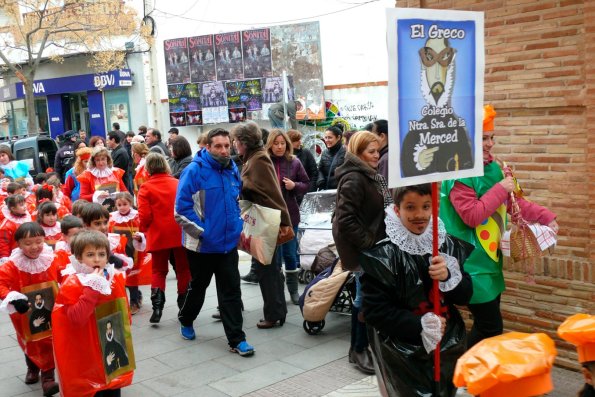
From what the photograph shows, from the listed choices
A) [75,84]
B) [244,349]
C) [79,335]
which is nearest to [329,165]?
[244,349]

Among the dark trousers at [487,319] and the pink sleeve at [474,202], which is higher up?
the pink sleeve at [474,202]

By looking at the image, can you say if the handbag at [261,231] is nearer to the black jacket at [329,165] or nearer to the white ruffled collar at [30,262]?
the white ruffled collar at [30,262]

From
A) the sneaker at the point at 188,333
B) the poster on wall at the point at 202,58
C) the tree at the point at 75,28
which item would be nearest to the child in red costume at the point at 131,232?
the sneaker at the point at 188,333

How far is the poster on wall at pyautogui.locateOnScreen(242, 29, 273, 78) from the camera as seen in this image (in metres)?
21.8

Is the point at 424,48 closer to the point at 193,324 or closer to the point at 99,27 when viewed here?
the point at 193,324

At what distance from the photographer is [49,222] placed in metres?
6.70

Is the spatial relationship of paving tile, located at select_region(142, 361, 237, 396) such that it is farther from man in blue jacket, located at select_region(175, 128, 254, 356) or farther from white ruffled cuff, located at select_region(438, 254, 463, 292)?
white ruffled cuff, located at select_region(438, 254, 463, 292)

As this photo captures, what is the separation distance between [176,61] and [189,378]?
65.8 feet

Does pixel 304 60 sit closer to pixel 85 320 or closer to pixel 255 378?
pixel 255 378

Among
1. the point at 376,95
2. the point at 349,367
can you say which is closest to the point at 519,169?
the point at 349,367

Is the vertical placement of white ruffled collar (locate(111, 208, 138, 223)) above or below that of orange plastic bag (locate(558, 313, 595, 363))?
below

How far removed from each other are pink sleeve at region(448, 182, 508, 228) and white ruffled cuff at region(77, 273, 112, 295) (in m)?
2.32

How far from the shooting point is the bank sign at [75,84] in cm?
2902

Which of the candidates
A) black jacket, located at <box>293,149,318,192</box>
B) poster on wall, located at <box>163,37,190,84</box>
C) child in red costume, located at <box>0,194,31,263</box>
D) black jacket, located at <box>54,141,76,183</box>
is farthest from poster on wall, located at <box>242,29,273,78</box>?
child in red costume, located at <box>0,194,31,263</box>
